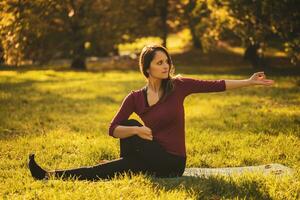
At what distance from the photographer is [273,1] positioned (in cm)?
1425

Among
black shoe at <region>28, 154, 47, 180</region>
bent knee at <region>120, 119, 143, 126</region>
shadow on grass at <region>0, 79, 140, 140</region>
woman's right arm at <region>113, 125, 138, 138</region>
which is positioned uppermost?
bent knee at <region>120, 119, 143, 126</region>

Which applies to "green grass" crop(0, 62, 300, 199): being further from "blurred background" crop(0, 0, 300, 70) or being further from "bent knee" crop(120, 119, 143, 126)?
"blurred background" crop(0, 0, 300, 70)

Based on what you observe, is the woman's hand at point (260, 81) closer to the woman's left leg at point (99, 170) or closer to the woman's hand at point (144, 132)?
the woman's hand at point (144, 132)

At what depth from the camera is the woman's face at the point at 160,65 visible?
6555mm

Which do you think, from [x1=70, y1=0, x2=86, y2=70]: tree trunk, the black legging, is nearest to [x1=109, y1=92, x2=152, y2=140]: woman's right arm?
the black legging

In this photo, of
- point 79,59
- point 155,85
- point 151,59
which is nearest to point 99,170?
point 155,85

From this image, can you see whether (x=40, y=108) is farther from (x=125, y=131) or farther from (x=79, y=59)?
(x=79, y=59)

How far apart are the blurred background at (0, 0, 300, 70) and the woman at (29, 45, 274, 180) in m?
6.26

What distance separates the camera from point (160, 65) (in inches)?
259

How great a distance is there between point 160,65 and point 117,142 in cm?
319

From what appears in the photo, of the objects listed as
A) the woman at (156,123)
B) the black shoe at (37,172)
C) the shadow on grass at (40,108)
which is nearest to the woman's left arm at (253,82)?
the woman at (156,123)

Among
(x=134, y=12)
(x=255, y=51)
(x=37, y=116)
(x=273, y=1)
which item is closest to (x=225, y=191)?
(x=37, y=116)

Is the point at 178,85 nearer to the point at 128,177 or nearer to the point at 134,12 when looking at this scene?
the point at 128,177

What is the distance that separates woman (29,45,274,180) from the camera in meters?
6.51
